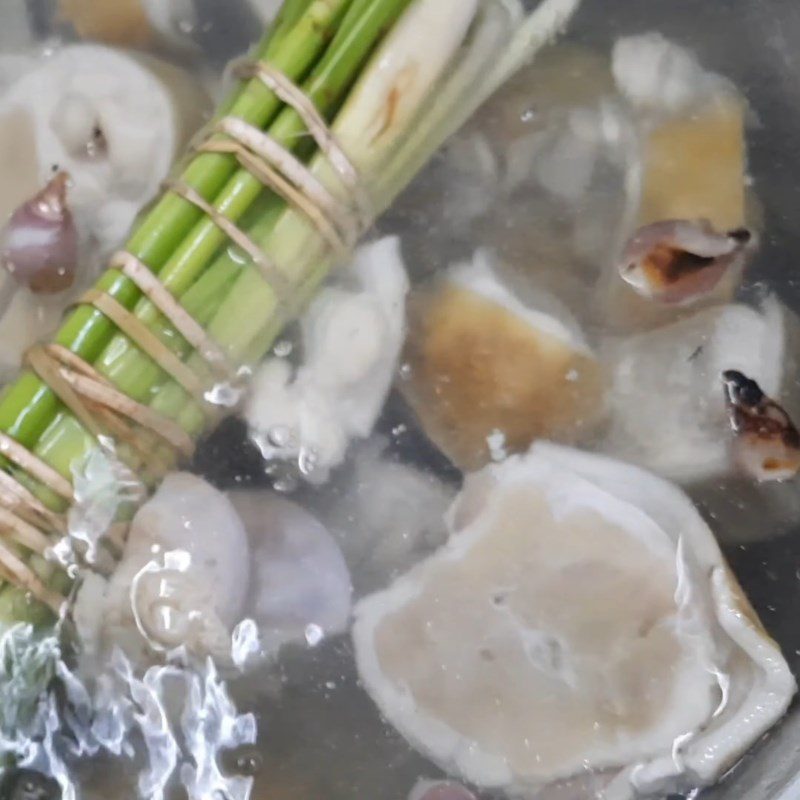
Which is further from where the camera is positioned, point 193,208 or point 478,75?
point 478,75

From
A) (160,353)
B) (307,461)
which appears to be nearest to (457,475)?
(307,461)

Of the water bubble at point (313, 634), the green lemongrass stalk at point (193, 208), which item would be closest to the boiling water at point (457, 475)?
the water bubble at point (313, 634)

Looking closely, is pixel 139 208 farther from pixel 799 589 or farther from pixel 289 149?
pixel 799 589

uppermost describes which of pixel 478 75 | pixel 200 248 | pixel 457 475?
pixel 478 75

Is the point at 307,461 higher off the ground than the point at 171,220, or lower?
lower

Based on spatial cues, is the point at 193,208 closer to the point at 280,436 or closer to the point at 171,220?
the point at 171,220

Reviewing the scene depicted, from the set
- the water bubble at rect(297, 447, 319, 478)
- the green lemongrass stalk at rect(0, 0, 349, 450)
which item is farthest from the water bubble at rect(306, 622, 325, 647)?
the green lemongrass stalk at rect(0, 0, 349, 450)

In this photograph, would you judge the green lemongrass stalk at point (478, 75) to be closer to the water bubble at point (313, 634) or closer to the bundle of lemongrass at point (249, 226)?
the bundle of lemongrass at point (249, 226)
